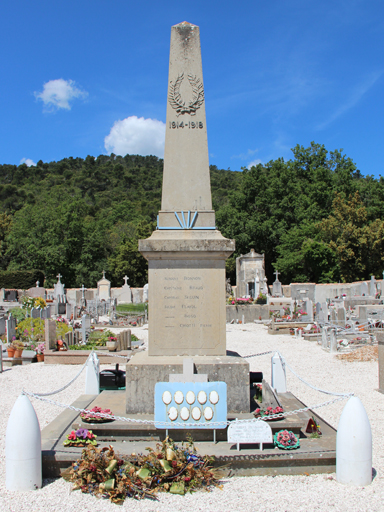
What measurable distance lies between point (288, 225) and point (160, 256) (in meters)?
42.1

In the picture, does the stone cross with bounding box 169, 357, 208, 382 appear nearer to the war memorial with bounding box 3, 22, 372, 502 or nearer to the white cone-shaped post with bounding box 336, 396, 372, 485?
the war memorial with bounding box 3, 22, 372, 502

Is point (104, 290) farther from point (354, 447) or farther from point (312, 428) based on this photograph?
point (354, 447)

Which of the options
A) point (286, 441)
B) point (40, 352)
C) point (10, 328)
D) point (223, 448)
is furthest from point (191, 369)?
point (10, 328)

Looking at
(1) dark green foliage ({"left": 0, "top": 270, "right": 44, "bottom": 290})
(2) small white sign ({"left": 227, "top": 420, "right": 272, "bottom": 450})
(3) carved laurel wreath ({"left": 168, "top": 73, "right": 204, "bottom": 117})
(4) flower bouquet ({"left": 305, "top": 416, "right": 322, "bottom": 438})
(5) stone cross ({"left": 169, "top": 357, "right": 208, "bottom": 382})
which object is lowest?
(4) flower bouquet ({"left": 305, "top": 416, "right": 322, "bottom": 438})

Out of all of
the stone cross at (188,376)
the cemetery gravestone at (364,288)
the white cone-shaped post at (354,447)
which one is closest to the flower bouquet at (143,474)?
the stone cross at (188,376)

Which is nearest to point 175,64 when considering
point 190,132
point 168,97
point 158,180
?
point 168,97

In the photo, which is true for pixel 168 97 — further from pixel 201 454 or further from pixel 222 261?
pixel 201 454

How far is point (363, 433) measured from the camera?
13.7ft

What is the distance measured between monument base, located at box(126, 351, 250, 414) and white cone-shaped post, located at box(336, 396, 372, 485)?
1357 millimetres

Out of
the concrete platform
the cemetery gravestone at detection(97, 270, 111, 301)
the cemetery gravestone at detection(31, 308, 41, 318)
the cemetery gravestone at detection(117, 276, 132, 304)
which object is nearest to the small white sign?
the concrete platform

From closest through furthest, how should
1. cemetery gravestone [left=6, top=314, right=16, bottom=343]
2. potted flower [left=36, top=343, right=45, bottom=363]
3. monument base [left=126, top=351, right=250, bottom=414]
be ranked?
monument base [left=126, top=351, right=250, bottom=414] < potted flower [left=36, top=343, right=45, bottom=363] < cemetery gravestone [left=6, top=314, right=16, bottom=343]

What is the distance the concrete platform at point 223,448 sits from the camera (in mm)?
4461

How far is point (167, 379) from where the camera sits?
5305mm

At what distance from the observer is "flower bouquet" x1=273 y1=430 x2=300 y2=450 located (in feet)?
15.2
